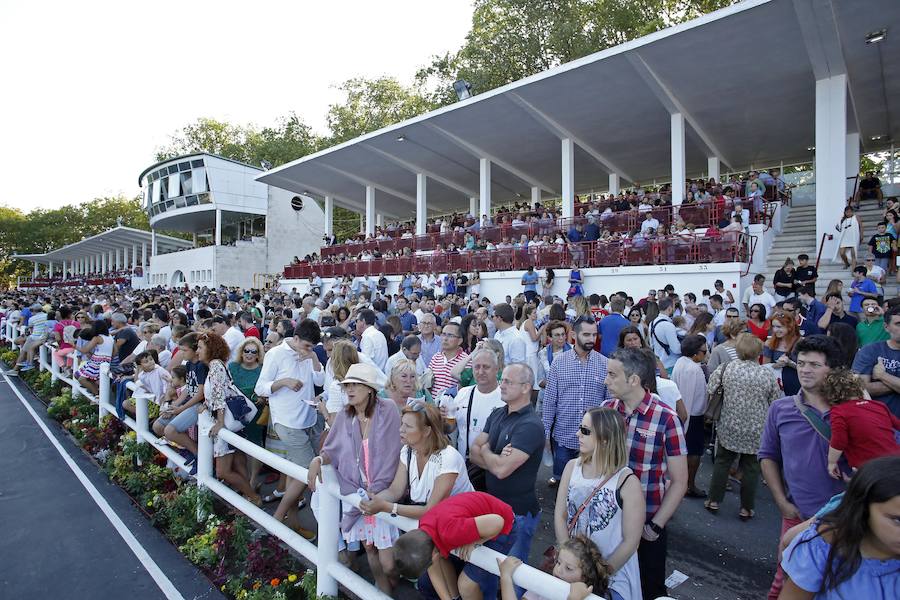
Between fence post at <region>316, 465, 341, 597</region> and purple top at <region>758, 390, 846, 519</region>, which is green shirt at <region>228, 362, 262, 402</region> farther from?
purple top at <region>758, 390, 846, 519</region>

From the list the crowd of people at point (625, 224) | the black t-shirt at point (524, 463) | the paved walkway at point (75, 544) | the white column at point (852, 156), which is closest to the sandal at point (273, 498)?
the paved walkway at point (75, 544)

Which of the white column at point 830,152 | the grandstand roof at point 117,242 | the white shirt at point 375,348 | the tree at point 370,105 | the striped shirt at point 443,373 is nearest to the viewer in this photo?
the striped shirt at point 443,373

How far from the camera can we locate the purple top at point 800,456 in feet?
9.18

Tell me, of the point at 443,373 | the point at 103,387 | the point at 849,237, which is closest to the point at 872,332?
the point at 443,373

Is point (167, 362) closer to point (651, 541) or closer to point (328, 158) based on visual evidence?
point (651, 541)

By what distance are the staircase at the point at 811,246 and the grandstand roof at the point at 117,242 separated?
50.5 meters

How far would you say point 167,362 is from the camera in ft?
23.8

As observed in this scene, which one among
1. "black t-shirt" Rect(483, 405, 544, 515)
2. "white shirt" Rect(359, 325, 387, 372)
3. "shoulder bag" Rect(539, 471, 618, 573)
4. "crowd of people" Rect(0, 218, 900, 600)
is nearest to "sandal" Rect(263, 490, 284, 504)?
"crowd of people" Rect(0, 218, 900, 600)

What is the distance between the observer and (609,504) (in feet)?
8.50

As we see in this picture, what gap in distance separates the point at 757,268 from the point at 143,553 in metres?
14.7

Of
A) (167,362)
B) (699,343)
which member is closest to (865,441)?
(699,343)

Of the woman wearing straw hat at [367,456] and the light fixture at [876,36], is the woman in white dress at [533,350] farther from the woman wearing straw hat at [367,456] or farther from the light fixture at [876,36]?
the light fixture at [876,36]

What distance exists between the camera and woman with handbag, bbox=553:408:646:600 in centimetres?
255

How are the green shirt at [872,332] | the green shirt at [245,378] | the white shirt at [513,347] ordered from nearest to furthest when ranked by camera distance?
1. the green shirt at [245,378]
2. the green shirt at [872,332]
3. the white shirt at [513,347]
